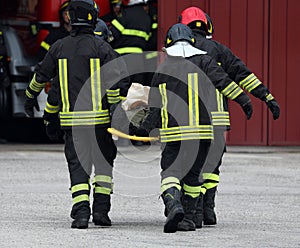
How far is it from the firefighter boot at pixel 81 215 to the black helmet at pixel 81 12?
4.73 ft

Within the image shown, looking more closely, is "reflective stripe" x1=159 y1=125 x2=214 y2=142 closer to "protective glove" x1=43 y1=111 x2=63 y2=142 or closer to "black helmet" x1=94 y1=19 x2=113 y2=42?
"protective glove" x1=43 y1=111 x2=63 y2=142

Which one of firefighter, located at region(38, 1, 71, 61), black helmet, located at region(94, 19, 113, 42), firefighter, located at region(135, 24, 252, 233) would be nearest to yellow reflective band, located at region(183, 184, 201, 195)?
firefighter, located at region(135, 24, 252, 233)

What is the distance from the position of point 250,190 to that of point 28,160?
12.1 feet

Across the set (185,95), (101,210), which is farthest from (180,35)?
(101,210)

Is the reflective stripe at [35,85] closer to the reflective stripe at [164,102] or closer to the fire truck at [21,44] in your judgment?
the reflective stripe at [164,102]

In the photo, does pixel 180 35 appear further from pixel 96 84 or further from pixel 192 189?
pixel 192 189

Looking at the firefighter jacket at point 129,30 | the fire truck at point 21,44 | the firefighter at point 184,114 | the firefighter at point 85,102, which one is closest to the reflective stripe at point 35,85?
the firefighter at point 85,102

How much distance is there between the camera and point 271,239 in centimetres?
862

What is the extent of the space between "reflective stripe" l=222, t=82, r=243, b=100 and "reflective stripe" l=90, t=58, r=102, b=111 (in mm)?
987

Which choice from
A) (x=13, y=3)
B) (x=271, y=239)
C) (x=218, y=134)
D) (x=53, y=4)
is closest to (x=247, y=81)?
(x=218, y=134)

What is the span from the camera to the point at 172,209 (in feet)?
28.6

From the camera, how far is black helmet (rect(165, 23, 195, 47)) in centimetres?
916

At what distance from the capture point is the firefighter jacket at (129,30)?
1631 cm

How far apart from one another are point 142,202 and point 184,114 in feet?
7.41
